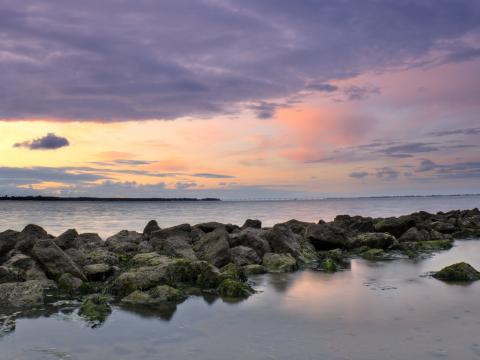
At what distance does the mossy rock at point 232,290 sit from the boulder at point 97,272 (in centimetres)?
482

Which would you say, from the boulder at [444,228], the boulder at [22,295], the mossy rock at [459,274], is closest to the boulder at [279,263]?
the mossy rock at [459,274]

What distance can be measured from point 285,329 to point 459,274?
871 centimetres

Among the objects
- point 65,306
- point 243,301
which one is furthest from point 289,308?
point 65,306

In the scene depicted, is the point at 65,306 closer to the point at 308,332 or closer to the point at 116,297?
the point at 116,297

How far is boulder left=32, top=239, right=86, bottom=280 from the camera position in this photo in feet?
51.4

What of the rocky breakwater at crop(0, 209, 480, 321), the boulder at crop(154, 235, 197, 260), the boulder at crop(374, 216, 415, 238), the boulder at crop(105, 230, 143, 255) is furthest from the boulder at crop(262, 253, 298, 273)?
the boulder at crop(374, 216, 415, 238)

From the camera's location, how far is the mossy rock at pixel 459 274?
53.2 feet

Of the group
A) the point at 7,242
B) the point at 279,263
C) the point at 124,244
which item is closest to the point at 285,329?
the point at 279,263

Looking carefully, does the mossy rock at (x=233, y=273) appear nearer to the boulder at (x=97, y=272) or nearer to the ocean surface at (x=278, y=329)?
the ocean surface at (x=278, y=329)

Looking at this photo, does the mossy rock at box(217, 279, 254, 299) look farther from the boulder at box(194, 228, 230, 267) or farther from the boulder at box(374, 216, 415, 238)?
the boulder at box(374, 216, 415, 238)

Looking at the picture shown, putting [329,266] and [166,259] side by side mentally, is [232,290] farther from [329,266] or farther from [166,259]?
[329,266]

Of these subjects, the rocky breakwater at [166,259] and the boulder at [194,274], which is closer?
the rocky breakwater at [166,259]

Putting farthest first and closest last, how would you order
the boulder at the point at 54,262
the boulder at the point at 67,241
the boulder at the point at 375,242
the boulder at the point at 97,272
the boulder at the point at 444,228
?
the boulder at the point at 444,228
the boulder at the point at 375,242
the boulder at the point at 67,241
the boulder at the point at 97,272
the boulder at the point at 54,262

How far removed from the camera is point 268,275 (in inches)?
699
